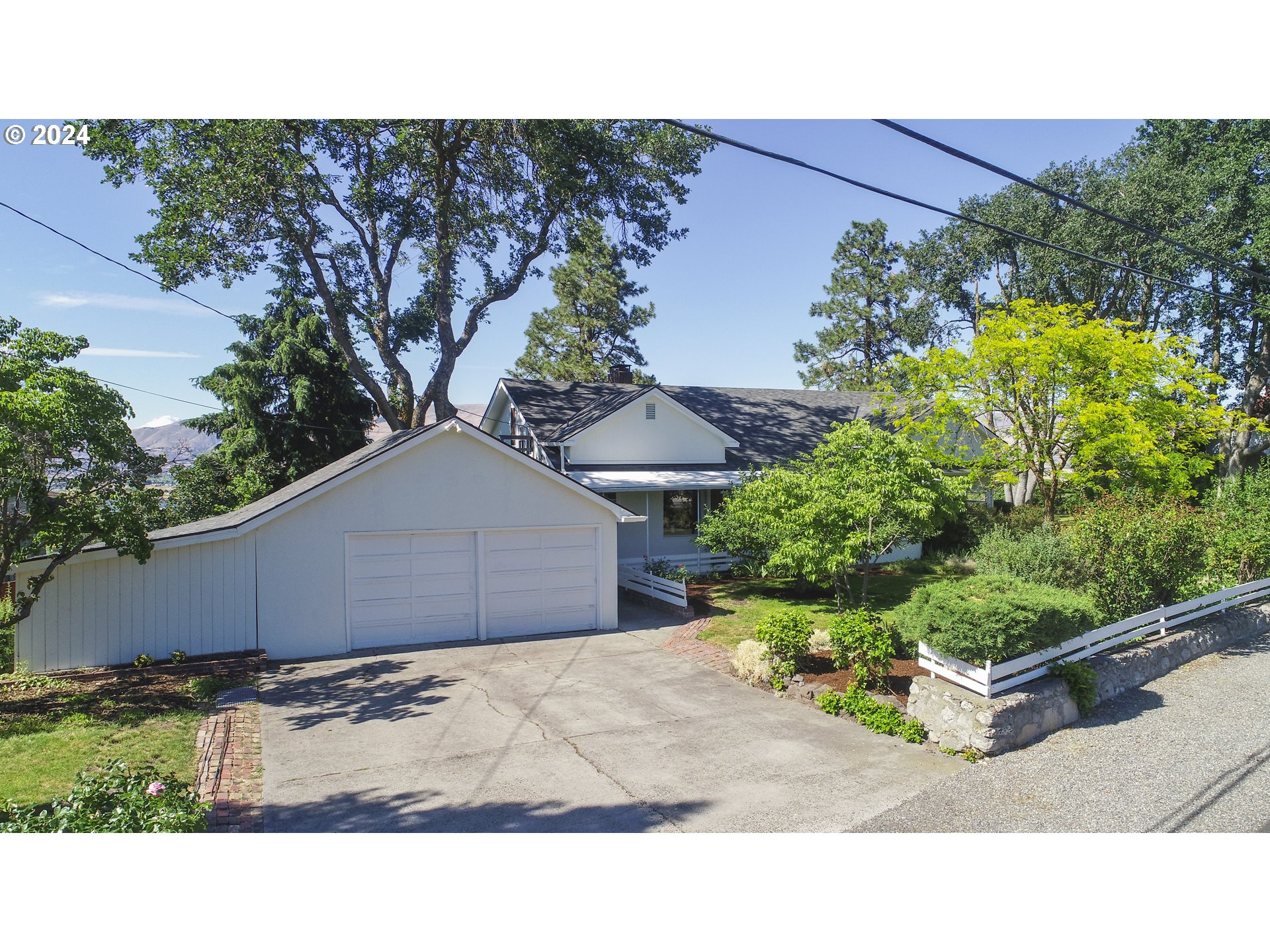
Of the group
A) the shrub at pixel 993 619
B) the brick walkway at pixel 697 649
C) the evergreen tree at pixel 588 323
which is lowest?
the brick walkway at pixel 697 649

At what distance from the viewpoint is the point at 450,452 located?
1319 cm

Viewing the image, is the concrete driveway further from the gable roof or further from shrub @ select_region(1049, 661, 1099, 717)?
the gable roof

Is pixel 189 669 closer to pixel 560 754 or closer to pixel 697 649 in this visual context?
pixel 560 754

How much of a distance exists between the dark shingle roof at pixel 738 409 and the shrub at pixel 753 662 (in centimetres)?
1053

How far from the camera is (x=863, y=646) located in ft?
31.5

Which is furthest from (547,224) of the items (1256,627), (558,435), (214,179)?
(1256,627)

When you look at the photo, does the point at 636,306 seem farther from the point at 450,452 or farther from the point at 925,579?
the point at 450,452

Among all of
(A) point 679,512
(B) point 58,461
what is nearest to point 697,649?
(A) point 679,512

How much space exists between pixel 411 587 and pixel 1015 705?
31.8 ft

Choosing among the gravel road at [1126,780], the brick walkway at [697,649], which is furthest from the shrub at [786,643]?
the gravel road at [1126,780]

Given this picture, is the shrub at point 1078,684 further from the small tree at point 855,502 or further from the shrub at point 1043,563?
the small tree at point 855,502

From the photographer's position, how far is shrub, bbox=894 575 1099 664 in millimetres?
8219

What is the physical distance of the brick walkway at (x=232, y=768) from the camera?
6.43m

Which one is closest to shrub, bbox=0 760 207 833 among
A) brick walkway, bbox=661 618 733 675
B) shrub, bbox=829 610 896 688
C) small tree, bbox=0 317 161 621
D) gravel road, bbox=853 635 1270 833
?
small tree, bbox=0 317 161 621
